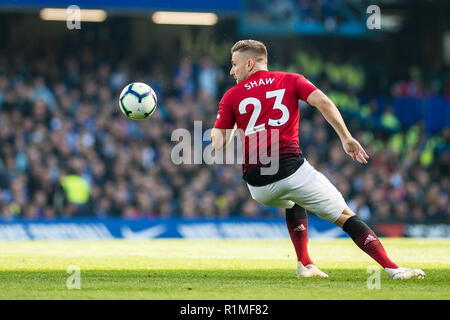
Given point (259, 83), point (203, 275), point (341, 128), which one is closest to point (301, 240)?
point (203, 275)

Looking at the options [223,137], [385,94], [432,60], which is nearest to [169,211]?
[385,94]

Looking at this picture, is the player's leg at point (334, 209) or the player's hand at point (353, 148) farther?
the player's leg at point (334, 209)

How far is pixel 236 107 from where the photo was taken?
26.3ft

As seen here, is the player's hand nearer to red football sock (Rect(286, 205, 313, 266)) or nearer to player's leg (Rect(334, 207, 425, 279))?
player's leg (Rect(334, 207, 425, 279))

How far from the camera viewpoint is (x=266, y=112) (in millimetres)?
7938

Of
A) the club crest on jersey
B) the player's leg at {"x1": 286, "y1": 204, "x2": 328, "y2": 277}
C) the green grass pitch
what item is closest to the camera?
the green grass pitch

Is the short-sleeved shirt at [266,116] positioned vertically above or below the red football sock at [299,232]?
above

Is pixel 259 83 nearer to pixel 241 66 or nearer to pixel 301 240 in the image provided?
pixel 241 66

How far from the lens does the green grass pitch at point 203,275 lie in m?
6.68

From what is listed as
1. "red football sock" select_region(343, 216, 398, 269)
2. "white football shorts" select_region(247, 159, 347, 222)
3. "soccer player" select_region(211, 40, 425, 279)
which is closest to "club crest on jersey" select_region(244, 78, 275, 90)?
"soccer player" select_region(211, 40, 425, 279)

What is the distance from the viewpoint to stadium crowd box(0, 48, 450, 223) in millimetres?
18734

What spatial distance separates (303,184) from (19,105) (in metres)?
14.4
